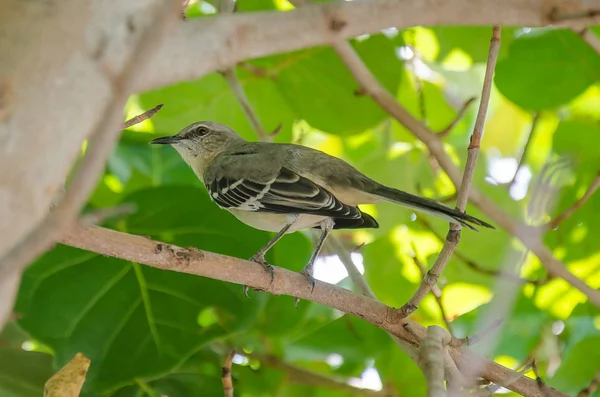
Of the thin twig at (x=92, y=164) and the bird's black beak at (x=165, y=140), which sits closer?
the thin twig at (x=92, y=164)

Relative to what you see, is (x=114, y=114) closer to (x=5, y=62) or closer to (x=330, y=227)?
(x=5, y=62)

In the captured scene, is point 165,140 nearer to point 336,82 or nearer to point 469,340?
point 336,82

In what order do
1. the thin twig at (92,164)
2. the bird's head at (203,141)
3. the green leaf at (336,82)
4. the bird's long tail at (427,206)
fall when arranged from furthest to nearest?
the bird's head at (203,141)
the green leaf at (336,82)
the bird's long tail at (427,206)
the thin twig at (92,164)

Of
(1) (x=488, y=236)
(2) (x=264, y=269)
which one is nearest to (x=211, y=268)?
(2) (x=264, y=269)

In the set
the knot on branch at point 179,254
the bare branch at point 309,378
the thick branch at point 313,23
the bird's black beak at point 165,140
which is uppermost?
the bird's black beak at point 165,140

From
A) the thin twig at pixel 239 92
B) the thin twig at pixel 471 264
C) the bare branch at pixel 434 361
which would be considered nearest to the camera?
the bare branch at pixel 434 361

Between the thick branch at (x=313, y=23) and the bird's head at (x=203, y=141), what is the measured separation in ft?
9.63

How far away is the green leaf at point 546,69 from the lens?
11.9ft

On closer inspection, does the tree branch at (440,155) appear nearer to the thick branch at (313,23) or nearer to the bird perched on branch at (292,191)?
the bird perched on branch at (292,191)

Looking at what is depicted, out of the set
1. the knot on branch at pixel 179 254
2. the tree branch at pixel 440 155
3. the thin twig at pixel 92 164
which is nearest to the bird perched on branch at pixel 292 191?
the tree branch at pixel 440 155

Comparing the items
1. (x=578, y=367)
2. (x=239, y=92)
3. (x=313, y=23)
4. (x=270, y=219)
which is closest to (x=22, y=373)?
(x=270, y=219)

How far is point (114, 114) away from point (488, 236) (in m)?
2.98

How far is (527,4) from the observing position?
4.32 ft

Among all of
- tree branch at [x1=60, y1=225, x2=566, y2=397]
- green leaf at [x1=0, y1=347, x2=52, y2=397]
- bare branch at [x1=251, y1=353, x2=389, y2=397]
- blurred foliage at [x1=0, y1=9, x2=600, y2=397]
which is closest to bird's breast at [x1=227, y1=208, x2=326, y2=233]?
blurred foliage at [x1=0, y1=9, x2=600, y2=397]
